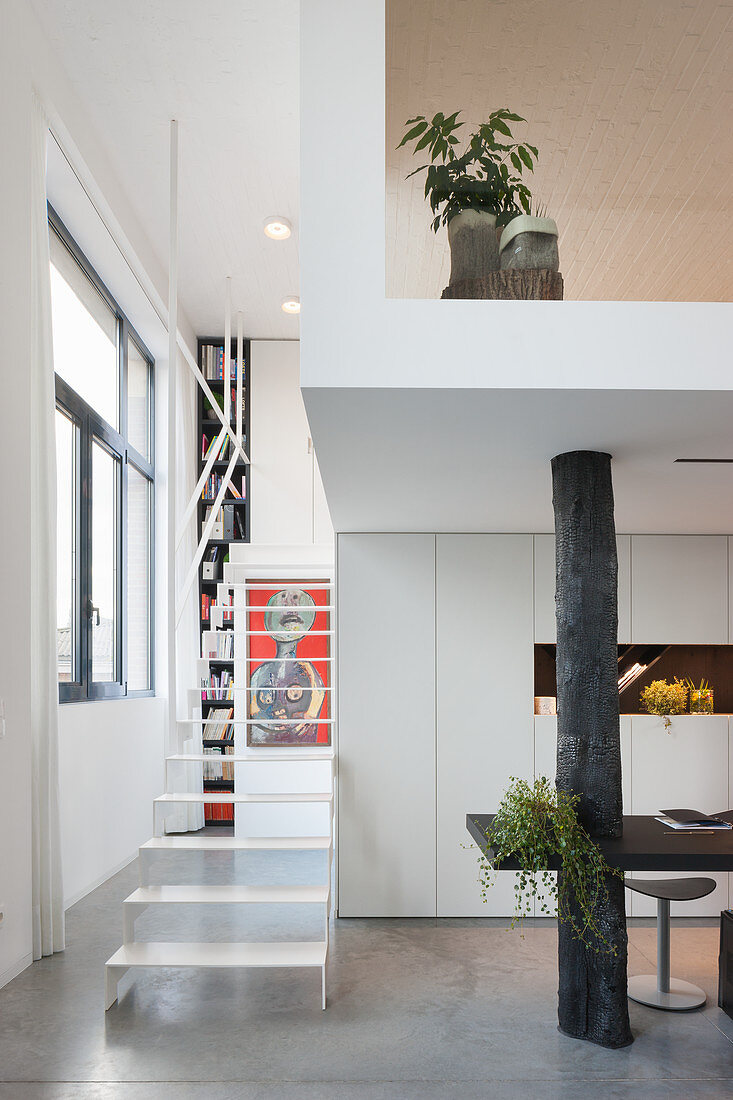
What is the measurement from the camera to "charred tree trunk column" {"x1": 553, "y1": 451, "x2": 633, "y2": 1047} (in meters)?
3.19

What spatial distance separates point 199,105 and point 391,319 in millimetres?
3015

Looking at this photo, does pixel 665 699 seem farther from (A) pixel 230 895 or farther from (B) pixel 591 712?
(A) pixel 230 895

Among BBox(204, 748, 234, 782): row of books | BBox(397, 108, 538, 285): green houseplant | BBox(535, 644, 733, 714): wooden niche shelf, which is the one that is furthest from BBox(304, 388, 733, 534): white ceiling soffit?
BBox(204, 748, 234, 782): row of books

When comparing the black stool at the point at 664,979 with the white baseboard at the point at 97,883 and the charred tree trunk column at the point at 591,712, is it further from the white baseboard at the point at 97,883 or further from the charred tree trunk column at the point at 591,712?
the white baseboard at the point at 97,883

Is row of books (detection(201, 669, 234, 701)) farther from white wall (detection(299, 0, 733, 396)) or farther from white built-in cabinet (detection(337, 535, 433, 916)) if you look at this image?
white wall (detection(299, 0, 733, 396))

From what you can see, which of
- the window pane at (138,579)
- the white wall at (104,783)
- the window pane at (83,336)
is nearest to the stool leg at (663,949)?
the white wall at (104,783)

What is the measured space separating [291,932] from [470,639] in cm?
179

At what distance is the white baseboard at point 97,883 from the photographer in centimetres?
514

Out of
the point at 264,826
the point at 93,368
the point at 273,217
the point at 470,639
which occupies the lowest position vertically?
the point at 264,826

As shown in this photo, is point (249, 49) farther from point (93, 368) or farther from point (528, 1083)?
point (528, 1083)

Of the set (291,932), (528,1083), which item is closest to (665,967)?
(528,1083)

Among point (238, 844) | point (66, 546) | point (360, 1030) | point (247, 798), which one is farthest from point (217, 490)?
point (360, 1030)

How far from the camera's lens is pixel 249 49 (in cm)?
448

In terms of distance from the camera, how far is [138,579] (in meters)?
7.34
